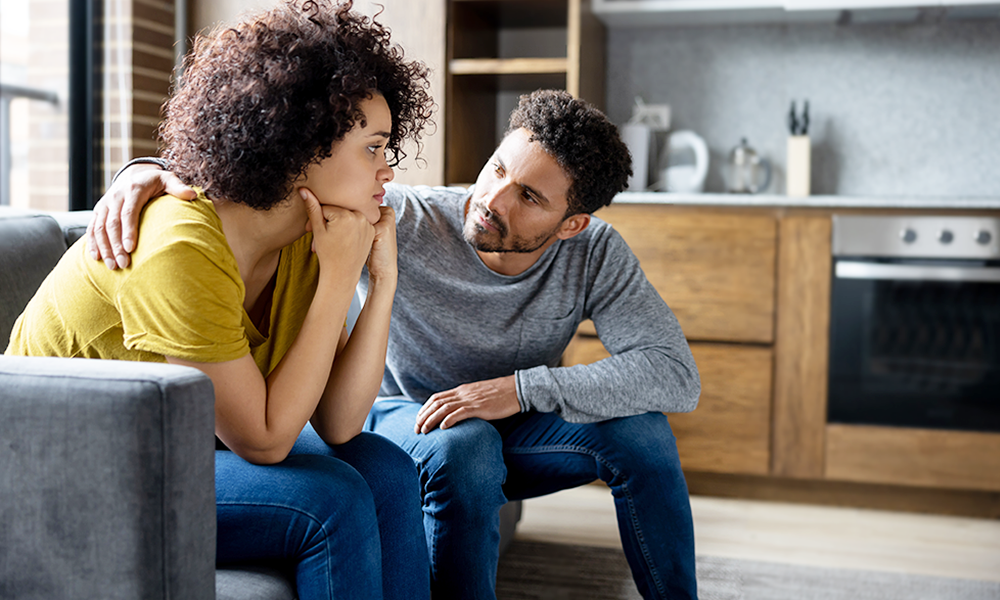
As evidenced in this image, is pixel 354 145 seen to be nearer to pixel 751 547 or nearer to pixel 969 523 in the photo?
pixel 751 547

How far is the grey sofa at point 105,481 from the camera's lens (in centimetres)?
85

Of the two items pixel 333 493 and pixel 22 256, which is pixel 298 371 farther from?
pixel 22 256

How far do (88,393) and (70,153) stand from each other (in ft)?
6.88

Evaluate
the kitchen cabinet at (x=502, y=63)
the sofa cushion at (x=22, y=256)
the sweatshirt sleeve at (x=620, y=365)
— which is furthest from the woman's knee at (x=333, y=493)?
the kitchen cabinet at (x=502, y=63)

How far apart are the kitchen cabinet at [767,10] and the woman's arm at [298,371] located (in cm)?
190

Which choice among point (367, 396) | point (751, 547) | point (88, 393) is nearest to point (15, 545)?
point (88, 393)

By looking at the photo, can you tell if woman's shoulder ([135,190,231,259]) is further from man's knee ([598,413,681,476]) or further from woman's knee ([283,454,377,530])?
man's knee ([598,413,681,476])

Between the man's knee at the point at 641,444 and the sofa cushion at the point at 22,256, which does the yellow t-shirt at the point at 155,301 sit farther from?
the man's knee at the point at 641,444

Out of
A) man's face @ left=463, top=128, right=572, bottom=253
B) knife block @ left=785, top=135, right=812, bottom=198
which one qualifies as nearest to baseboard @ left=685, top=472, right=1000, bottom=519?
knife block @ left=785, top=135, right=812, bottom=198

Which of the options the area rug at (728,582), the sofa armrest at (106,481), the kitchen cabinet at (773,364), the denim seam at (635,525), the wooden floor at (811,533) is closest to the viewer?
the sofa armrest at (106,481)

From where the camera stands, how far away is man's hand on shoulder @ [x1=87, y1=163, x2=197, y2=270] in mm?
983

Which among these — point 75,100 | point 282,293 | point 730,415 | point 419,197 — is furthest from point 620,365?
point 75,100

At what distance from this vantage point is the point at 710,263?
8.14 feet

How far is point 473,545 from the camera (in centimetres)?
127
